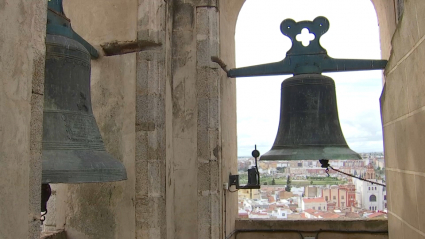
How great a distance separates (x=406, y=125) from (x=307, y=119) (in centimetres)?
134

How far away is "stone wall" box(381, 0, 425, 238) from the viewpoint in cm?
191

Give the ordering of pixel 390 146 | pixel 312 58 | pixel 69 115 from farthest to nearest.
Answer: pixel 312 58
pixel 390 146
pixel 69 115

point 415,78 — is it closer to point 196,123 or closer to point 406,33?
point 406,33

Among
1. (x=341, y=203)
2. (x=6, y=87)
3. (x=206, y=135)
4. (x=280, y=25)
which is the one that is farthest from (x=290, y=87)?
(x=341, y=203)

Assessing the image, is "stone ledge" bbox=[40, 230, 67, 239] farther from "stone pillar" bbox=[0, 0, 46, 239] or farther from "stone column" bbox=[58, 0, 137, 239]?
"stone pillar" bbox=[0, 0, 46, 239]

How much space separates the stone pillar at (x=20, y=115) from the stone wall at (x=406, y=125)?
154 cm

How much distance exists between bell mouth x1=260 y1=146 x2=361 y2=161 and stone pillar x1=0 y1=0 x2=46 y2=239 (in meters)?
2.03

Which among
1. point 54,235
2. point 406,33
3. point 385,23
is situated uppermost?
point 385,23

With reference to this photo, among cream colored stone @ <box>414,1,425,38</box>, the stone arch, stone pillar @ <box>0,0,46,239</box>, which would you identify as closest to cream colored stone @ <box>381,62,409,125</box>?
cream colored stone @ <box>414,1,425,38</box>

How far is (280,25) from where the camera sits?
364 centimetres

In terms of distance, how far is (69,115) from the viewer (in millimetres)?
2389

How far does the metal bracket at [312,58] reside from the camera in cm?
356

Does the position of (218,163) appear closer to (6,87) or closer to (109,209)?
(109,209)

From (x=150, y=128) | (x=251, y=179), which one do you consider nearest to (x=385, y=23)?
(x=251, y=179)
